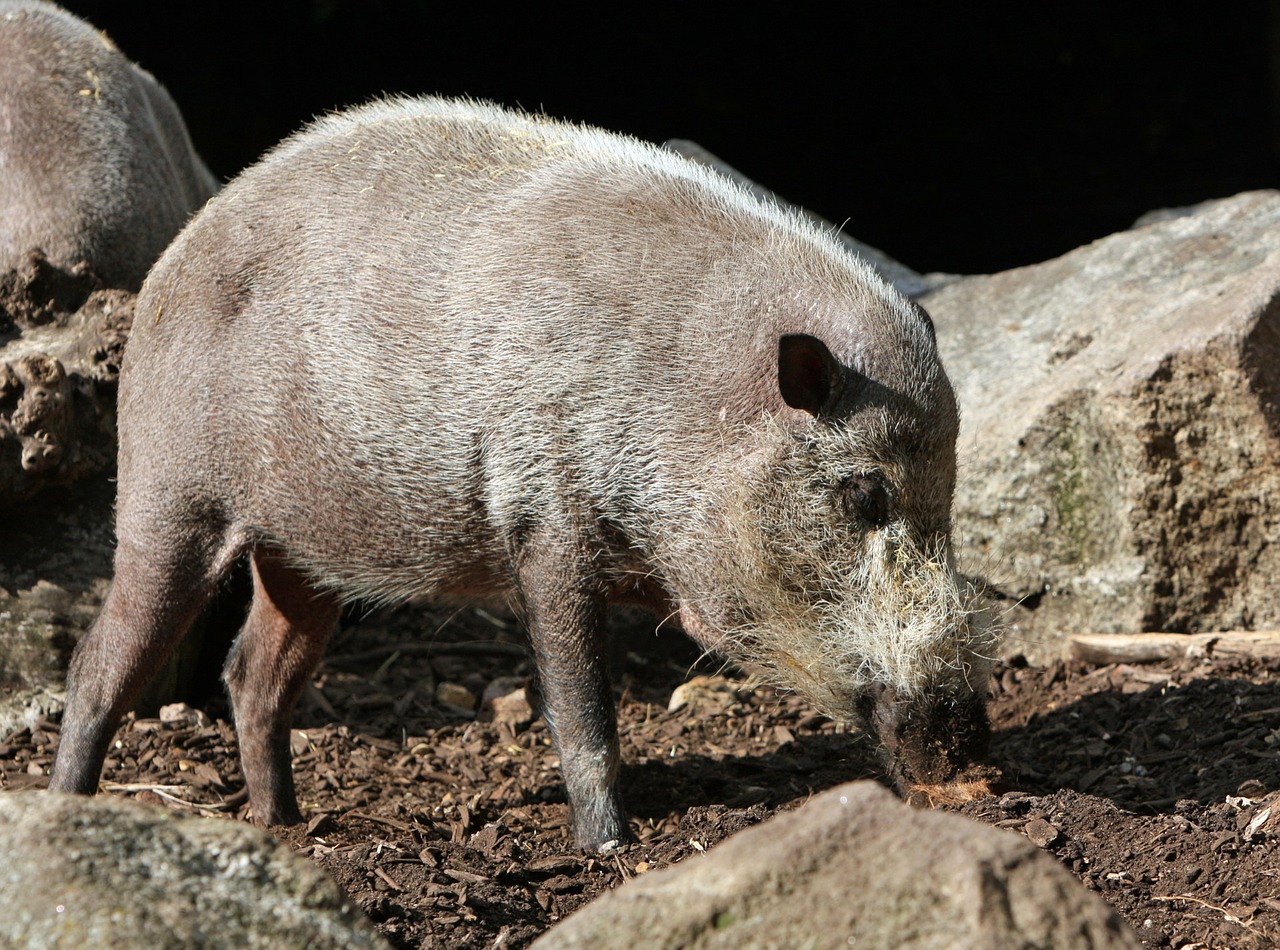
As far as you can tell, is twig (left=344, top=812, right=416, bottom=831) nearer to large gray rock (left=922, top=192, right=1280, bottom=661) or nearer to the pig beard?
the pig beard

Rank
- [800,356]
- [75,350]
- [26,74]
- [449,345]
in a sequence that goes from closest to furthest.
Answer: [800,356], [449,345], [75,350], [26,74]

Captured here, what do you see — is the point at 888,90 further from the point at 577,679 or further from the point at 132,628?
the point at 132,628

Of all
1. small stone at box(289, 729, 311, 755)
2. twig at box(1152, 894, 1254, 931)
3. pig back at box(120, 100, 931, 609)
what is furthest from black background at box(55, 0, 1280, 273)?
twig at box(1152, 894, 1254, 931)

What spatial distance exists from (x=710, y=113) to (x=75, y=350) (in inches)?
245

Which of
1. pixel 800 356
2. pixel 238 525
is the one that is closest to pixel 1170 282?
pixel 800 356

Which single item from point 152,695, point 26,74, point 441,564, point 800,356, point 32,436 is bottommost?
point 152,695

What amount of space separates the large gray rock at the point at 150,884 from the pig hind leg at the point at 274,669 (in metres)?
2.31

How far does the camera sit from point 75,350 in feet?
17.3

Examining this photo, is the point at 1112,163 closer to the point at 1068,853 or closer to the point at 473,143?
the point at 473,143

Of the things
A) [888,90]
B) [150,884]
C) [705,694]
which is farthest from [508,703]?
[888,90]

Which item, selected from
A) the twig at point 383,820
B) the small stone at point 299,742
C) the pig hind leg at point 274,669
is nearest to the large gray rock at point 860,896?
the twig at point 383,820

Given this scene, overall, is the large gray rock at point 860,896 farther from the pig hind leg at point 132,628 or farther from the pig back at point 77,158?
the pig back at point 77,158

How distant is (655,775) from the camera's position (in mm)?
4961

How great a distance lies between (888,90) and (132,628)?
7.80m
